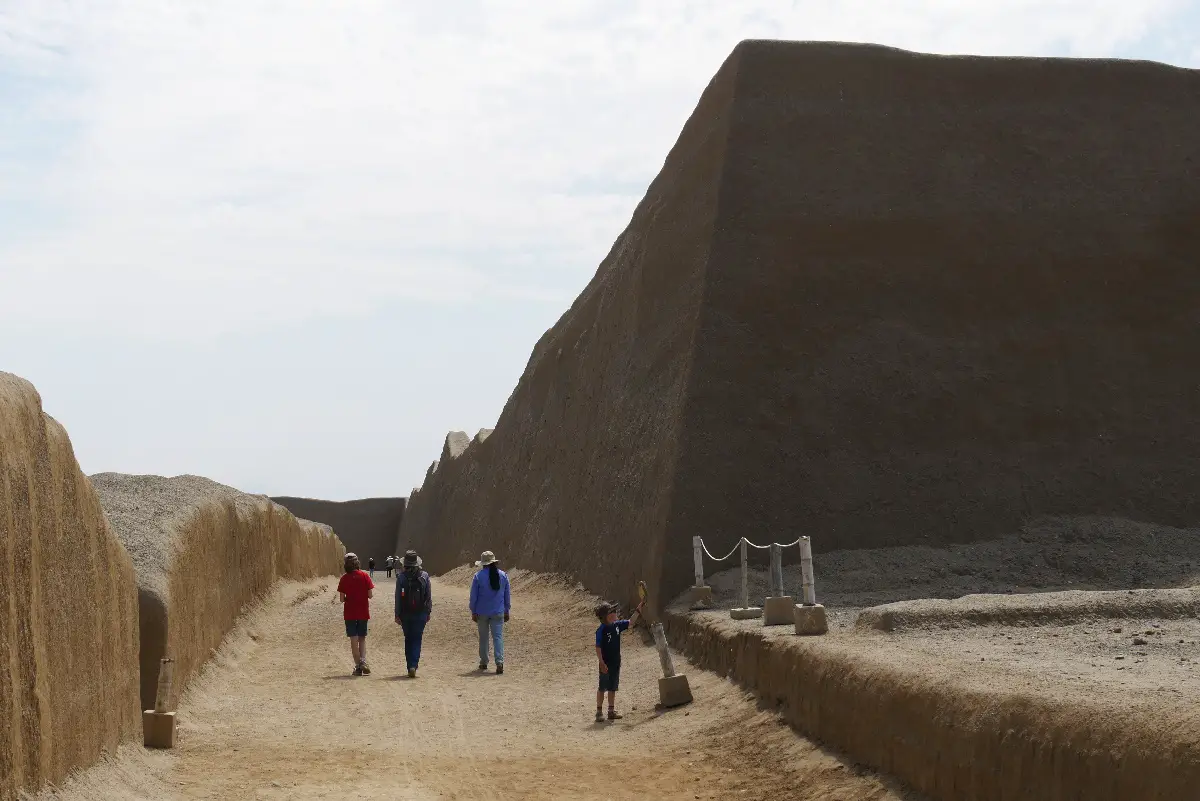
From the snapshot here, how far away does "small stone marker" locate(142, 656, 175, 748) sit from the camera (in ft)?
32.7

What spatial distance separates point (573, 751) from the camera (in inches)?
425

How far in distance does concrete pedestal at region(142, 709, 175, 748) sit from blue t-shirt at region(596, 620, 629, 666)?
3947 mm

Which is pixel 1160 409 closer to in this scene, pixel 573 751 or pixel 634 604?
pixel 634 604

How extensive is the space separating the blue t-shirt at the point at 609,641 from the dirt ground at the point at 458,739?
2.04 ft

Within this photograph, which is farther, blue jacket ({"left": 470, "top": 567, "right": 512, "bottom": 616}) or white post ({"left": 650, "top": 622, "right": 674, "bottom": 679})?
blue jacket ({"left": 470, "top": 567, "right": 512, "bottom": 616})

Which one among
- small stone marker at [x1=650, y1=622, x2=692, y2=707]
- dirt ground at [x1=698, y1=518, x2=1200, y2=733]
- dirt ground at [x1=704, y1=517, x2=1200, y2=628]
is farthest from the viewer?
dirt ground at [x1=704, y1=517, x2=1200, y2=628]

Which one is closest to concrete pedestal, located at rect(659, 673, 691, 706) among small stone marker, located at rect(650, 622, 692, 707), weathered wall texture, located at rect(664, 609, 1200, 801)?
small stone marker, located at rect(650, 622, 692, 707)

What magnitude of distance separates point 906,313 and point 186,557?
1224cm

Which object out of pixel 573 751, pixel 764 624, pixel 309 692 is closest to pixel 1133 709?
pixel 573 751

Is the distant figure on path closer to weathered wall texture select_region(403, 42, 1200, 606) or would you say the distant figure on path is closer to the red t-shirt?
the red t-shirt

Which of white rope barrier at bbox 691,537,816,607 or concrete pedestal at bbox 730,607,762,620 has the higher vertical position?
white rope barrier at bbox 691,537,816,607

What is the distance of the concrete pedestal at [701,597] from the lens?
16.4 meters

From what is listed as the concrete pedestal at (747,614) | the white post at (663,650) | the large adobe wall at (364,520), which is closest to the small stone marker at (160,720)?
the white post at (663,650)

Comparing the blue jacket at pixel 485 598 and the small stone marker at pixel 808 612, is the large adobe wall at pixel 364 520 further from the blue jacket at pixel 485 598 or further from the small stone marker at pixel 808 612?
the small stone marker at pixel 808 612
